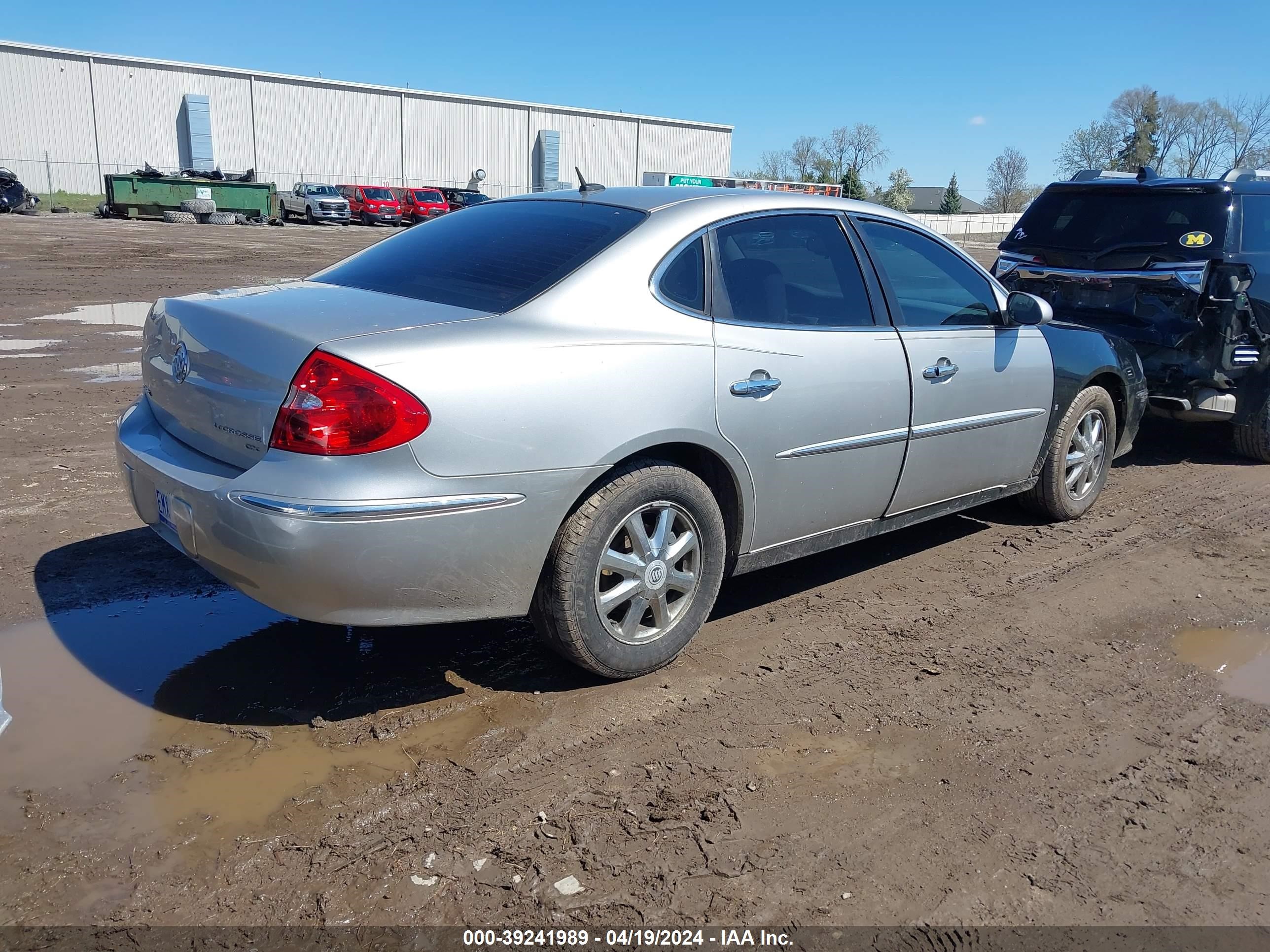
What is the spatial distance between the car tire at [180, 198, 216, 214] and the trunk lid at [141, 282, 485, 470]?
38027 mm

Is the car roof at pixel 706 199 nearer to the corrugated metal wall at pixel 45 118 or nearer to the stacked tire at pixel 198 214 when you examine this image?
the stacked tire at pixel 198 214

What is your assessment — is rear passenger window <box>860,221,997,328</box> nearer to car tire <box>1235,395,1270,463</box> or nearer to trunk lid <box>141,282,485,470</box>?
trunk lid <box>141,282,485,470</box>

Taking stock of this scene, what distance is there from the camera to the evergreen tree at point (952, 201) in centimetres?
8150

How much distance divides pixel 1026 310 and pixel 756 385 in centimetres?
189

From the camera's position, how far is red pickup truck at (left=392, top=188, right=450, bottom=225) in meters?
44.1

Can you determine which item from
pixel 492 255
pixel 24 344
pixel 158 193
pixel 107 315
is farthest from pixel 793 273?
pixel 158 193

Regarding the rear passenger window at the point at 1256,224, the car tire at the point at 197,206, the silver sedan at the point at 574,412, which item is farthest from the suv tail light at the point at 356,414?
the car tire at the point at 197,206

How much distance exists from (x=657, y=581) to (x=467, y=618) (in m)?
0.71

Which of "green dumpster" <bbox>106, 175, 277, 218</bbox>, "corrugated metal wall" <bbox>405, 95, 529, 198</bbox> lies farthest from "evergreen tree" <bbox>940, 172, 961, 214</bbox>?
"green dumpster" <bbox>106, 175, 277, 218</bbox>

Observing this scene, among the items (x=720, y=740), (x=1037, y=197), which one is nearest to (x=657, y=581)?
(x=720, y=740)

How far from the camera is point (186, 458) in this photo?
10.9ft

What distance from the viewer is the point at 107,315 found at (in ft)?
40.8

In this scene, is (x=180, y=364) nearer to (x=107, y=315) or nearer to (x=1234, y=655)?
(x=1234, y=655)

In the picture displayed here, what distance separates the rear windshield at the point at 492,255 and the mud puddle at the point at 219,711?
133 centimetres
